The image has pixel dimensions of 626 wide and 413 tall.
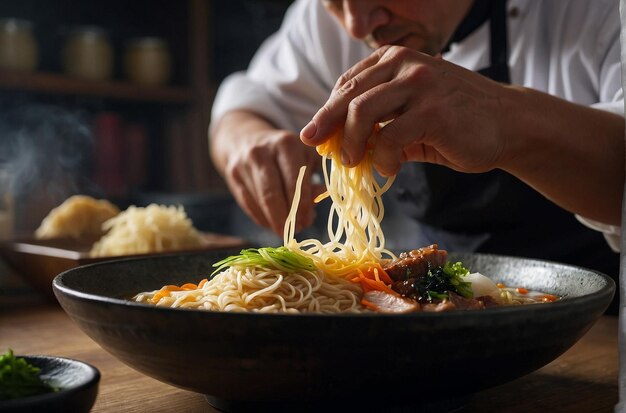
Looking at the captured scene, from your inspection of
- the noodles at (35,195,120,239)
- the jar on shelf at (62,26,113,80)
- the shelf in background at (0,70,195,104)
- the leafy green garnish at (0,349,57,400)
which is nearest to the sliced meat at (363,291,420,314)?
the leafy green garnish at (0,349,57,400)

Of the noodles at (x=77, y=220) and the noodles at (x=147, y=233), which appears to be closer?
the noodles at (x=147, y=233)

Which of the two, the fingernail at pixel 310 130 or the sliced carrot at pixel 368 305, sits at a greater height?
the fingernail at pixel 310 130

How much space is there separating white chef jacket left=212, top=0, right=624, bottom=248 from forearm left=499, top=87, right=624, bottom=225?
0.14 metres

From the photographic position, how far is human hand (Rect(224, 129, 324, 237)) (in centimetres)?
194

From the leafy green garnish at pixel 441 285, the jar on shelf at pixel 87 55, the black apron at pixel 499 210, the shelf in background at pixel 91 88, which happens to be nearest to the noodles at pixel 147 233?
the black apron at pixel 499 210

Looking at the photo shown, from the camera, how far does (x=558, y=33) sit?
2.10 metres

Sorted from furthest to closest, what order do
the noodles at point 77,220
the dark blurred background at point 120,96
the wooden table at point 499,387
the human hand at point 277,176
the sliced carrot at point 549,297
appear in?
the dark blurred background at point 120,96 → the noodles at point 77,220 → the human hand at point 277,176 → the sliced carrot at point 549,297 → the wooden table at point 499,387

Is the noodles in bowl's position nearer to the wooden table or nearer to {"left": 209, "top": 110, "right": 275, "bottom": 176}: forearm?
the wooden table

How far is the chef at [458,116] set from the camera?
1.26 m

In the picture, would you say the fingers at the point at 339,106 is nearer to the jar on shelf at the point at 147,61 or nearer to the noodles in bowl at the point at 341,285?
the noodles in bowl at the point at 341,285

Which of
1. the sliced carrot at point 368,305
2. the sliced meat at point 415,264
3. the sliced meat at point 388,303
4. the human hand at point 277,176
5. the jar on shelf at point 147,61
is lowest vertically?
the sliced carrot at point 368,305

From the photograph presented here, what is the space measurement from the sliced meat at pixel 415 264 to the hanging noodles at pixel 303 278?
0.07 ft

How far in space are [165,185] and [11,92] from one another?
46.1 inches

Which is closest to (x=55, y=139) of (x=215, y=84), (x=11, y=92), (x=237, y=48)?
(x=11, y=92)
